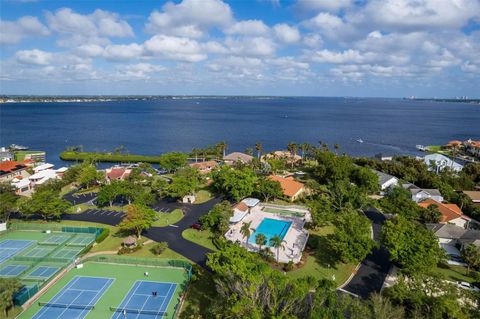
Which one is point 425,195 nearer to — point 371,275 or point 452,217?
point 452,217

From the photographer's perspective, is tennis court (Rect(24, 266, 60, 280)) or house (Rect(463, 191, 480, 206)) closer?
tennis court (Rect(24, 266, 60, 280))

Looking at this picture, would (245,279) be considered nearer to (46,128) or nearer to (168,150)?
(168,150)

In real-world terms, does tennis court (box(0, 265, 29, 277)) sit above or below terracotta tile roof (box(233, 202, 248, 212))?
below

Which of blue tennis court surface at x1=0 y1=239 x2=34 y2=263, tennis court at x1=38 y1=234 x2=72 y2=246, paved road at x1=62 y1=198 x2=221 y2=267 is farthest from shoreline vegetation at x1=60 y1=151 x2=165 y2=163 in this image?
blue tennis court surface at x1=0 y1=239 x2=34 y2=263

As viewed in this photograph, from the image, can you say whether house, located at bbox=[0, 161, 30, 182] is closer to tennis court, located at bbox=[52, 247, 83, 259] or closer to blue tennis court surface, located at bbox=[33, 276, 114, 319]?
tennis court, located at bbox=[52, 247, 83, 259]

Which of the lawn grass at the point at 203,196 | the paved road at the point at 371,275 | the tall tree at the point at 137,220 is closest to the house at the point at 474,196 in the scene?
the paved road at the point at 371,275

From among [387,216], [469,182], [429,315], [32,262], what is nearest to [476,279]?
[429,315]

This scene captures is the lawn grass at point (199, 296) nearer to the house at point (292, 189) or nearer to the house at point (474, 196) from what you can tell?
the house at point (292, 189)
